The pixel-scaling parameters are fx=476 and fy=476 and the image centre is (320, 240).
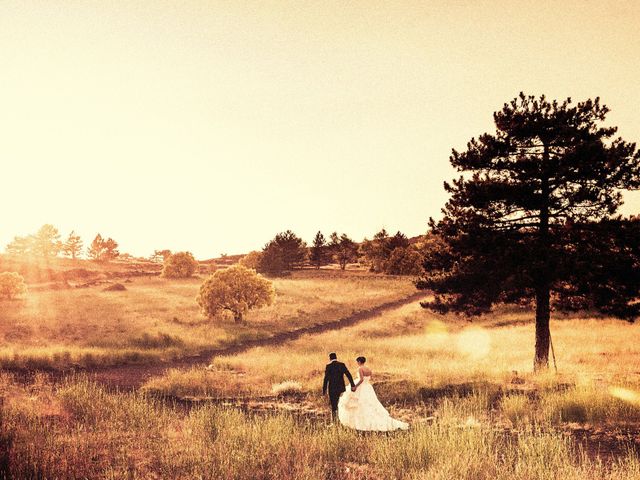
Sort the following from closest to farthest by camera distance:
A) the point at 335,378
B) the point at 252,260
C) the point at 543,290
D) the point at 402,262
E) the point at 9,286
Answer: the point at 335,378 < the point at 543,290 < the point at 9,286 < the point at 402,262 < the point at 252,260

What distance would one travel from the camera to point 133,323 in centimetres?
3584

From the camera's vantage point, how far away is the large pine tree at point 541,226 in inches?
680

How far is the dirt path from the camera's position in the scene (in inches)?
738

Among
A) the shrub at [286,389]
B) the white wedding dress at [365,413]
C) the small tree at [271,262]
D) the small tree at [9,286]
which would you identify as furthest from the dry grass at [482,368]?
the small tree at [271,262]

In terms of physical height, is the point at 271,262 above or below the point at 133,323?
above

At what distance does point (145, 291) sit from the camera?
6419 cm

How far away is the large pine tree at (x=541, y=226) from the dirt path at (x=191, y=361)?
12.2 metres

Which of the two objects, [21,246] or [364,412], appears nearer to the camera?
[364,412]

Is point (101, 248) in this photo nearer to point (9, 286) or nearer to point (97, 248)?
point (97, 248)

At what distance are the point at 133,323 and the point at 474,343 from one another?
2456 cm

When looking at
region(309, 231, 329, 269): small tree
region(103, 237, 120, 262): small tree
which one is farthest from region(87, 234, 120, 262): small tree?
region(309, 231, 329, 269): small tree

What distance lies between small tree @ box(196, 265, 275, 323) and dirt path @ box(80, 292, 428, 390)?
13.0ft

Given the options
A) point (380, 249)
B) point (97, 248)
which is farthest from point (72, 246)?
point (380, 249)

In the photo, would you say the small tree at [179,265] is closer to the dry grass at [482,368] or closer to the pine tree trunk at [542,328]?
the dry grass at [482,368]
